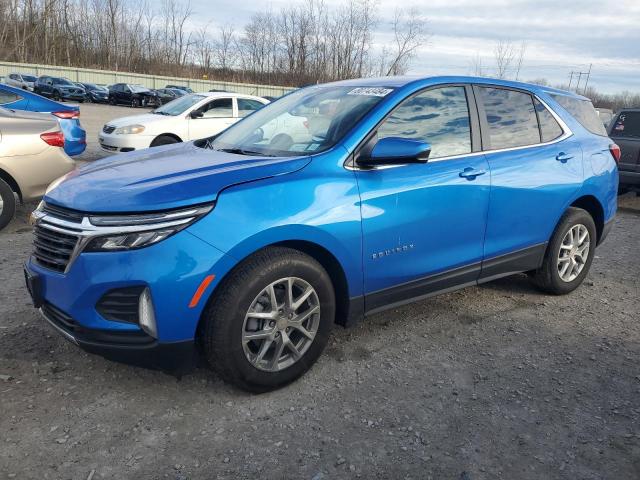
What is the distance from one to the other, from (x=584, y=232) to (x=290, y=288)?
3.04 meters

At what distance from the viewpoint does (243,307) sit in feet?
8.82

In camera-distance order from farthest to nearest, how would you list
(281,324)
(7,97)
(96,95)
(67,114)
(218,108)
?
(96,95) < (218,108) < (7,97) < (67,114) < (281,324)

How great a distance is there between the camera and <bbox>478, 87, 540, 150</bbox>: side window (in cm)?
388

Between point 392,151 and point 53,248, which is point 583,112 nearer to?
point 392,151

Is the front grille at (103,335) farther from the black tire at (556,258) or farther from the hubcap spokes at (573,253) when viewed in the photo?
the hubcap spokes at (573,253)

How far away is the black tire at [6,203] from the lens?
5746 millimetres

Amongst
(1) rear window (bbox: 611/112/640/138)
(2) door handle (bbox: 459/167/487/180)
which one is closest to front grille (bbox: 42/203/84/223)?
(2) door handle (bbox: 459/167/487/180)

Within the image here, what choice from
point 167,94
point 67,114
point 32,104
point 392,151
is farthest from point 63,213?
point 167,94

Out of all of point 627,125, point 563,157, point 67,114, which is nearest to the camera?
point 563,157

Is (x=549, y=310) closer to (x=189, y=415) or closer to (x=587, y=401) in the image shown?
(x=587, y=401)

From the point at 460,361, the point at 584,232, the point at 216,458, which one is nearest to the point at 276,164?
the point at 216,458

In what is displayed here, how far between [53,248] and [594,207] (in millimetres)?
4323

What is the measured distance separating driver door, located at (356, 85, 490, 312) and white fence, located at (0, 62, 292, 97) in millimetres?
46767

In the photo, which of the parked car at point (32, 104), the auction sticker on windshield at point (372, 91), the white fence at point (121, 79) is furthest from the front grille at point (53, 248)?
the white fence at point (121, 79)
